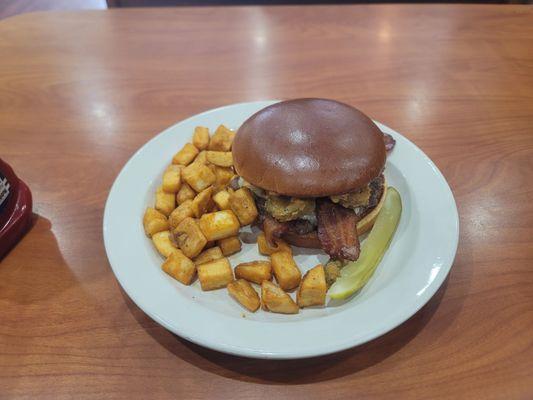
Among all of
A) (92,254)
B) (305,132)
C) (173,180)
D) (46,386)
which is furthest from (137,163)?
(46,386)

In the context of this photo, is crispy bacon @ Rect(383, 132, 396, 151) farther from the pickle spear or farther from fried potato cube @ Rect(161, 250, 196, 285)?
fried potato cube @ Rect(161, 250, 196, 285)

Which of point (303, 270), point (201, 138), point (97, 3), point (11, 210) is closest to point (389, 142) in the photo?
point (303, 270)

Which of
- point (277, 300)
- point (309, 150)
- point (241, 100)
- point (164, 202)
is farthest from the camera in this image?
point (241, 100)

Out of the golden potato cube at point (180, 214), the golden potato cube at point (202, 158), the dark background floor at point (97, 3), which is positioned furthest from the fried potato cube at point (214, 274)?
the dark background floor at point (97, 3)

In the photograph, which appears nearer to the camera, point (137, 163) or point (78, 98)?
point (137, 163)

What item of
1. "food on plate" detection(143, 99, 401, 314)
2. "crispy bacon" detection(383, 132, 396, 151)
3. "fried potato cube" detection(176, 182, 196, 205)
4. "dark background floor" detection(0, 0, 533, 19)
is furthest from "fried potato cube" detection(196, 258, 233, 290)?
"dark background floor" detection(0, 0, 533, 19)

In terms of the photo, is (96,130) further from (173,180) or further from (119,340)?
(119,340)

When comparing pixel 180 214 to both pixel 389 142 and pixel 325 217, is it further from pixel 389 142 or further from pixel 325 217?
pixel 389 142
